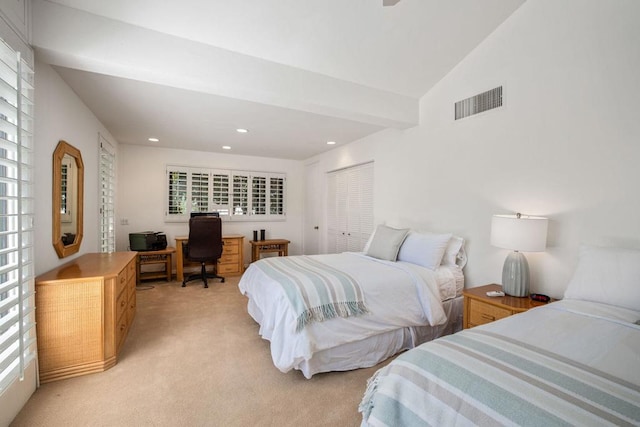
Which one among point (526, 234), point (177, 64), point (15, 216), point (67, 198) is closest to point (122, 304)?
point (67, 198)

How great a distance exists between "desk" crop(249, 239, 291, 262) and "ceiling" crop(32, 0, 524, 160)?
9.19 ft

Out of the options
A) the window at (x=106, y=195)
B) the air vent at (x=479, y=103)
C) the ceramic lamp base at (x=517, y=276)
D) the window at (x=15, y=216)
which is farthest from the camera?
the window at (x=106, y=195)

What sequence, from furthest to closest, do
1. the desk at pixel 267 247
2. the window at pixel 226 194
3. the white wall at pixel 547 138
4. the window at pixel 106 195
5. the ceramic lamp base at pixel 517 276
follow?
the desk at pixel 267 247 → the window at pixel 226 194 → the window at pixel 106 195 → the ceramic lamp base at pixel 517 276 → the white wall at pixel 547 138

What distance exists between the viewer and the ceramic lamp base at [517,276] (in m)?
2.33

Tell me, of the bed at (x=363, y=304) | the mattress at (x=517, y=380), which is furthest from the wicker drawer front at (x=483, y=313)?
the mattress at (x=517, y=380)

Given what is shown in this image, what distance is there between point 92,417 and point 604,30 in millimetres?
4286

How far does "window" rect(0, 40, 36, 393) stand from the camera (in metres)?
1.55

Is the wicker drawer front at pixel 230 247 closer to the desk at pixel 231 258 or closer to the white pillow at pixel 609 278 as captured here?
the desk at pixel 231 258

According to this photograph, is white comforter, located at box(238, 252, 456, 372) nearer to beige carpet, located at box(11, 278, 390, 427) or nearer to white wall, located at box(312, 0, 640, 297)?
beige carpet, located at box(11, 278, 390, 427)

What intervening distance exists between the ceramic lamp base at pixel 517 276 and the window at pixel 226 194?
190 inches

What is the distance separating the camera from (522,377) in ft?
3.33

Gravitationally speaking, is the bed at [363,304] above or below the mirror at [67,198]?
below

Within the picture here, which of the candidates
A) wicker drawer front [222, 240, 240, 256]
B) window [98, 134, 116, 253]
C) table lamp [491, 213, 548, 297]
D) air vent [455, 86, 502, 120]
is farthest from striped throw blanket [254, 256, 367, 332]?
wicker drawer front [222, 240, 240, 256]

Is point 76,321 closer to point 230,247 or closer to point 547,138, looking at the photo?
point 230,247
